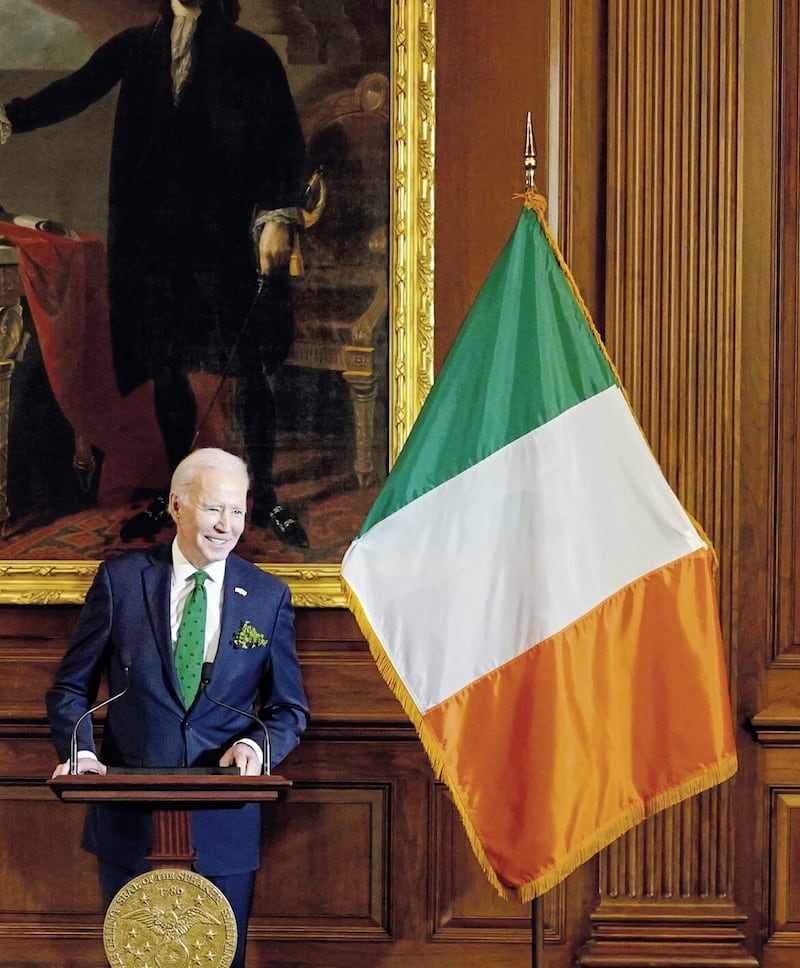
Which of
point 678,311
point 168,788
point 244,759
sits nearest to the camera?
point 168,788

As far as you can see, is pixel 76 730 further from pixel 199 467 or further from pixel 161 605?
pixel 199 467

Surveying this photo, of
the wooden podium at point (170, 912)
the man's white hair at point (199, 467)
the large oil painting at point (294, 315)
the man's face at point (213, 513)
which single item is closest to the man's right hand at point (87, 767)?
the wooden podium at point (170, 912)

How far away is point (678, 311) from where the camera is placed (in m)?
4.09

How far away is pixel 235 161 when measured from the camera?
4098 millimetres

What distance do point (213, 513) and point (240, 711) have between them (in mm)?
571

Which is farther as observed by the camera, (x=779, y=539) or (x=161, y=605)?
(x=779, y=539)

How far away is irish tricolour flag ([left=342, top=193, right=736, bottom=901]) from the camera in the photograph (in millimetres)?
3240

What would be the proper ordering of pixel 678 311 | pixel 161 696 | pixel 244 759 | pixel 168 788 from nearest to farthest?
1. pixel 168 788
2. pixel 244 759
3. pixel 161 696
4. pixel 678 311

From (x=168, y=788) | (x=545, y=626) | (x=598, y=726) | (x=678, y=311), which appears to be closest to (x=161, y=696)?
(x=168, y=788)

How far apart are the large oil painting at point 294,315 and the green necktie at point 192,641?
2.08 feet

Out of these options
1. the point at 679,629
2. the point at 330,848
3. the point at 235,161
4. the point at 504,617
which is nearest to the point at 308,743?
the point at 330,848

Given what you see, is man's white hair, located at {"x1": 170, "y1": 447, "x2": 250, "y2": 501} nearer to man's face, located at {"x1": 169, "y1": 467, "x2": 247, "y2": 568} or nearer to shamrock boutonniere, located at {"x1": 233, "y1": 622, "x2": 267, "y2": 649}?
man's face, located at {"x1": 169, "y1": 467, "x2": 247, "y2": 568}

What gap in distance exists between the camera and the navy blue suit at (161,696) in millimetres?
3354

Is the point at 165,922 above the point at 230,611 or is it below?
below
